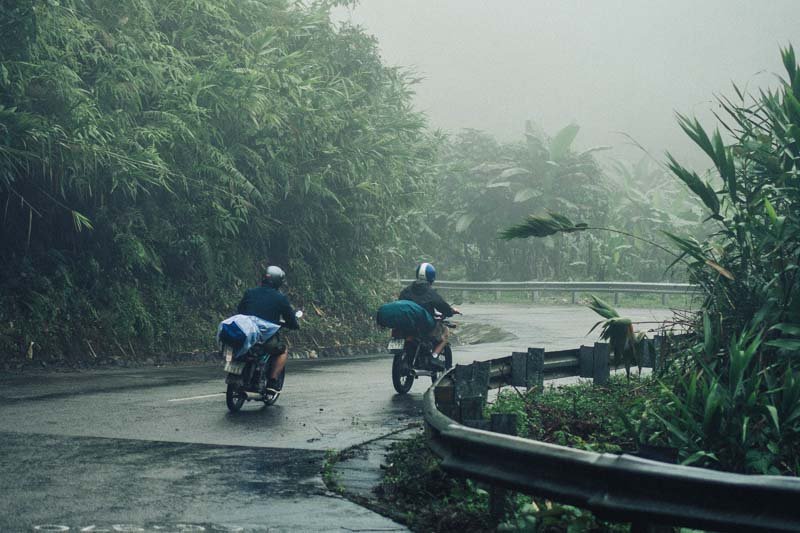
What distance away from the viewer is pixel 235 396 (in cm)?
1317

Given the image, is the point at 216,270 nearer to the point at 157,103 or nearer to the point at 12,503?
the point at 157,103

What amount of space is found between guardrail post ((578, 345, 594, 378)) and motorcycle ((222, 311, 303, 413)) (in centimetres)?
383

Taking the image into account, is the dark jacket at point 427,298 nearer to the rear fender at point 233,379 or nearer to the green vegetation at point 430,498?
the rear fender at point 233,379

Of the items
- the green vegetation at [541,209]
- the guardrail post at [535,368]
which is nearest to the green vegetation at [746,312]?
the guardrail post at [535,368]

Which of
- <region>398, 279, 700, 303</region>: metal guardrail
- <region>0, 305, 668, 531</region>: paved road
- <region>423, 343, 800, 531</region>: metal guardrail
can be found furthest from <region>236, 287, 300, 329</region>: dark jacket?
<region>398, 279, 700, 303</region>: metal guardrail

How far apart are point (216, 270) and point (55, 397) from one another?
9559mm

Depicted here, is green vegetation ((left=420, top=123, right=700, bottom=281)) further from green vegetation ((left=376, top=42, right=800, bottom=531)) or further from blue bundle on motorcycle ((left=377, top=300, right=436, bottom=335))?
green vegetation ((left=376, top=42, right=800, bottom=531))

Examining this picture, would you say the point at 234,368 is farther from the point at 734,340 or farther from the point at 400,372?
the point at 734,340

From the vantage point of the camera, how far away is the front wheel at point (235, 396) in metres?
13.1

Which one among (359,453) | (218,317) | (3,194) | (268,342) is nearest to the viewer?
(359,453)

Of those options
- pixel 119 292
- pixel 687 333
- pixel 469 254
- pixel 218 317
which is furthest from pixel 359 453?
pixel 469 254

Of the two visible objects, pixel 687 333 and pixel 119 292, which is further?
pixel 119 292

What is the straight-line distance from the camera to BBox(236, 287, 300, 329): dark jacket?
13586mm

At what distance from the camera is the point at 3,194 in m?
19.5
